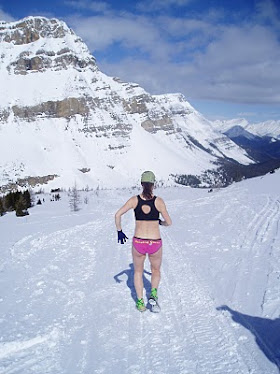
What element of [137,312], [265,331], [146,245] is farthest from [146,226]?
[265,331]

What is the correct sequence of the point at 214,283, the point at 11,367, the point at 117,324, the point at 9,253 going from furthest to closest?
1. the point at 9,253
2. the point at 214,283
3. the point at 117,324
4. the point at 11,367

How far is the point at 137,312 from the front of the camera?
678 cm

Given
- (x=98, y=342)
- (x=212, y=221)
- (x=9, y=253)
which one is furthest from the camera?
(x=212, y=221)

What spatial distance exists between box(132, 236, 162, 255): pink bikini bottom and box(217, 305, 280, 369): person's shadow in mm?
1729

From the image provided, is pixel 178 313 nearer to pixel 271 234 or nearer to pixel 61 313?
pixel 61 313

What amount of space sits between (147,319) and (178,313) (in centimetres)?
63

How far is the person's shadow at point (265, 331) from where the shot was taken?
514cm

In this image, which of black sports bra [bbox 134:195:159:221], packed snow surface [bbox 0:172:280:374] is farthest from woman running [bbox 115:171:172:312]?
packed snow surface [bbox 0:172:280:374]

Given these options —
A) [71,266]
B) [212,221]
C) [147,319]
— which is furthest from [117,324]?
[212,221]

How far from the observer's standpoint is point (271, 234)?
41.2ft

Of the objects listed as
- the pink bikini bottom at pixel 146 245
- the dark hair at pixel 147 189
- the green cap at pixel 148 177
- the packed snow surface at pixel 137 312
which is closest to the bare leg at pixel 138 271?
the pink bikini bottom at pixel 146 245

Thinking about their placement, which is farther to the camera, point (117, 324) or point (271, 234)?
point (271, 234)

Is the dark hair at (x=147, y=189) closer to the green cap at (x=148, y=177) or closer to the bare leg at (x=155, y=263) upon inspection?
the green cap at (x=148, y=177)

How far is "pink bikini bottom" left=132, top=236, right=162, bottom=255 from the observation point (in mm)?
6727
